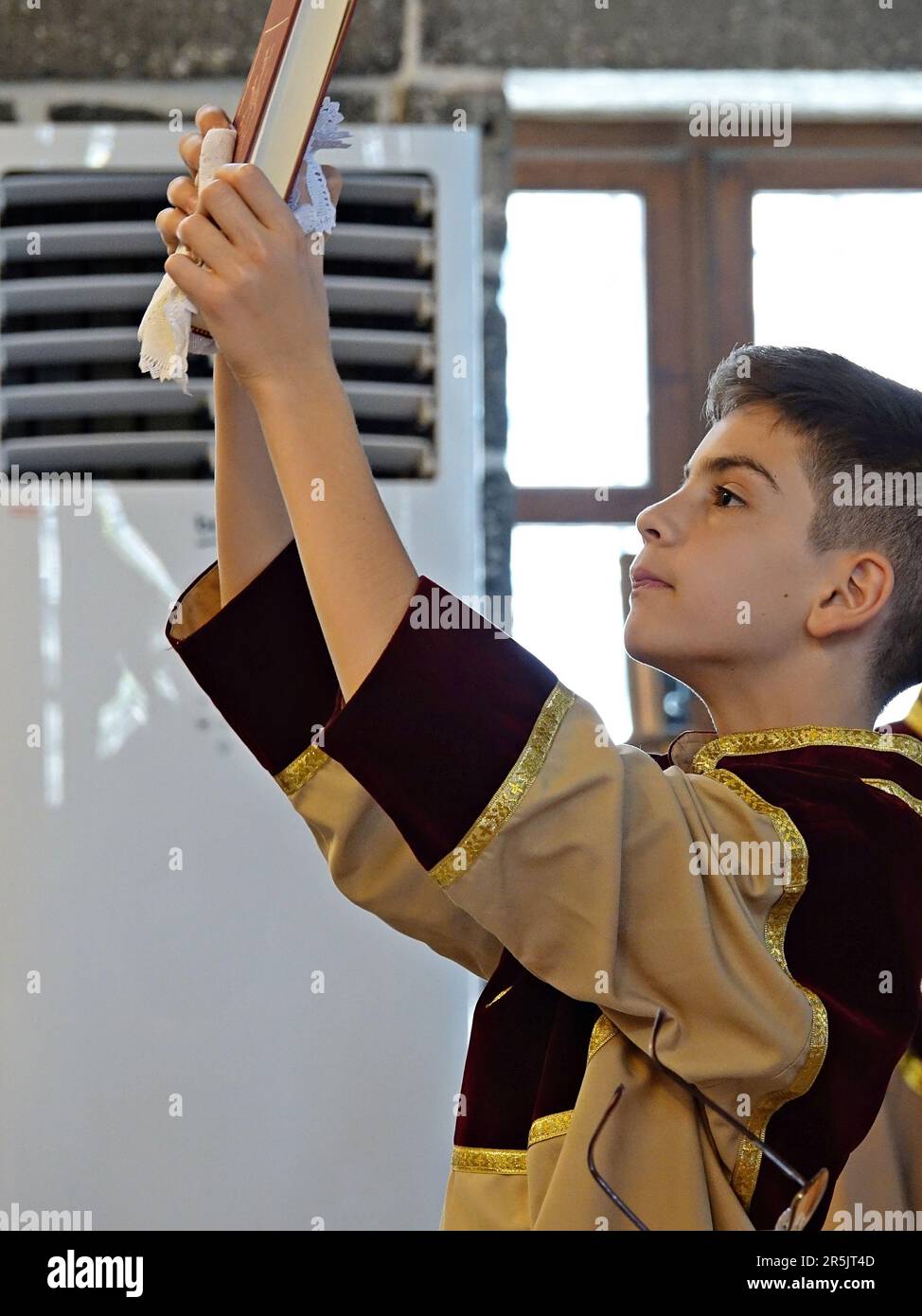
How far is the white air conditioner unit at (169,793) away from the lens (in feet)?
4.37

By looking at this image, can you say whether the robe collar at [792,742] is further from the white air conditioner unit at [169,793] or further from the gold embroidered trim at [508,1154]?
the white air conditioner unit at [169,793]

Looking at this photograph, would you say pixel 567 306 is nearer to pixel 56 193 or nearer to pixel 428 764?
pixel 56 193

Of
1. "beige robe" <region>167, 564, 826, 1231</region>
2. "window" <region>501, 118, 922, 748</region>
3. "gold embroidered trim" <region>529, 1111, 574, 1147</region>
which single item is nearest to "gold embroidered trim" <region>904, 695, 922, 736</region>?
"beige robe" <region>167, 564, 826, 1231</region>

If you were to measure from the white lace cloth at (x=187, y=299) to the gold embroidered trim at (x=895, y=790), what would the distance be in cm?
39

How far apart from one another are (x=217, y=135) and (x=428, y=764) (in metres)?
0.30

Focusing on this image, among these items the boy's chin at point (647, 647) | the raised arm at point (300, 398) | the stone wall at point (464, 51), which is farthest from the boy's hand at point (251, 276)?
the stone wall at point (464, 51)

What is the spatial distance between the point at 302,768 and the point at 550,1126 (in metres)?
0.22

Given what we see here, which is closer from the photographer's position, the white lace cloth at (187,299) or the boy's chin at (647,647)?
the white lace cloth at (187,299)

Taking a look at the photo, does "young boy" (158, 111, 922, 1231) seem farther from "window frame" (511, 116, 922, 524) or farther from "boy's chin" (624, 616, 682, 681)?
"window frame" (511, 116, 922, 524)

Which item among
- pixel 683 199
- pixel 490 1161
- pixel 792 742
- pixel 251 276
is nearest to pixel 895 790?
pixel 792 742

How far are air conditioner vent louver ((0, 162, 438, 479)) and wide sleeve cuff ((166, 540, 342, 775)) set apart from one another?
630 millimetres

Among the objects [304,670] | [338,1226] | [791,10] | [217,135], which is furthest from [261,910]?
[791,10]

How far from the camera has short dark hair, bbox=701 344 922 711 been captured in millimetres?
897

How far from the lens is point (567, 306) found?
1910mm
